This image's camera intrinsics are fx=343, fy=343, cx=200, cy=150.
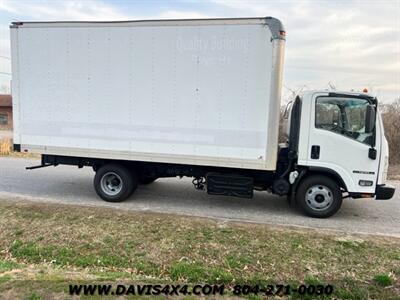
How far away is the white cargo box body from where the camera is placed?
6.14m

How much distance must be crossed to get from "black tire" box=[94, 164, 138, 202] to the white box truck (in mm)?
24

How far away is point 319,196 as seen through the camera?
6.46 m

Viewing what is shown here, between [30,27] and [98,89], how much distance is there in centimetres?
190

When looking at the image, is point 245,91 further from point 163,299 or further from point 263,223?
point 163,299

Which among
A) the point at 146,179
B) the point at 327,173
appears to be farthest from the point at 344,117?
the point at 146,179

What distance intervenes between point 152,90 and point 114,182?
2.20 meters

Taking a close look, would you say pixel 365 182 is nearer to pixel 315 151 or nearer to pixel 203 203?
pixel 315 151

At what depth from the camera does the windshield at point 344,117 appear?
6.14 meters

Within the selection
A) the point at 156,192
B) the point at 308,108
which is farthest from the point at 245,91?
the point at 156,192

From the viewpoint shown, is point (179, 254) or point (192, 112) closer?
point (179, 254)

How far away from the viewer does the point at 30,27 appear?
22.6 feet

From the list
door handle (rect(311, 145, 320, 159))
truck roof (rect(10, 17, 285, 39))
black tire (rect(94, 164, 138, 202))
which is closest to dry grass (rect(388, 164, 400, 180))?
door handle (rect(311, 145, 320, 159))

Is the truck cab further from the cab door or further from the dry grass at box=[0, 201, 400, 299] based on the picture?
the dry grass at box=[0, 201, 400, 299]

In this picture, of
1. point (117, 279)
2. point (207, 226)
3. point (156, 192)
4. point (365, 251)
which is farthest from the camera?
point (156, 192)
